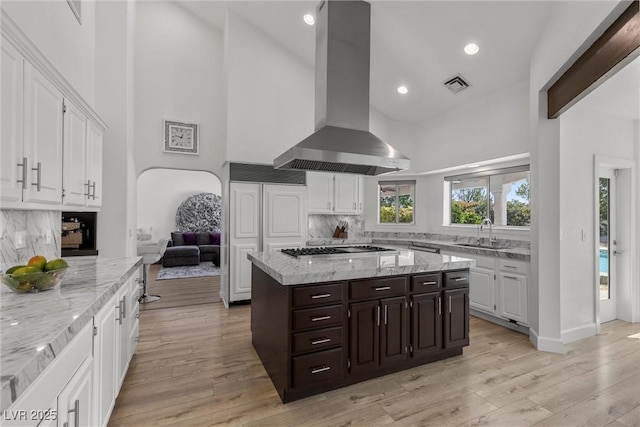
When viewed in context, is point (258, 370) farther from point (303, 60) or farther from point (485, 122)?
point (303, 60)

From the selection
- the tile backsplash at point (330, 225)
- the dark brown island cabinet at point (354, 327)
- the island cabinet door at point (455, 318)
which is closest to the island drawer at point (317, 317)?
the dark brown island cabinet at point (354, 327)

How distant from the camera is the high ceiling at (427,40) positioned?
323cm

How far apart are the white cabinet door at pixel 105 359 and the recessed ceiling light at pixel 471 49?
14.4 ft

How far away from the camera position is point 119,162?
12.1 ft

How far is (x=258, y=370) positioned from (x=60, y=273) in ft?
5.52

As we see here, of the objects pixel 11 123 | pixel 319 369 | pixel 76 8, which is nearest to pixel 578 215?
pixel 319 369

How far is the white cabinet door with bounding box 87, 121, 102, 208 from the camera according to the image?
275 cm

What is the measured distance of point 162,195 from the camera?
29.9ft

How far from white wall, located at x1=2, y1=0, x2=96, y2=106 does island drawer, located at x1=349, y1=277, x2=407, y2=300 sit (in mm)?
2750

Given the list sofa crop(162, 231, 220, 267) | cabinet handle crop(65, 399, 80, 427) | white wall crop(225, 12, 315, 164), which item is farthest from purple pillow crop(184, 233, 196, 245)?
cabinet handle crop(65, 399, 80, 427)

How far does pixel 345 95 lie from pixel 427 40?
5.22ft

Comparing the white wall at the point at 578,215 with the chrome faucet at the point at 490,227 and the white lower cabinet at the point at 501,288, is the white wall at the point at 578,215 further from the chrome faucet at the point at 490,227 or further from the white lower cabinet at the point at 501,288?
the chrome faucet at the point at 490,227

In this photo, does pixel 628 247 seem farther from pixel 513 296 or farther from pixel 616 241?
pixel 513 296

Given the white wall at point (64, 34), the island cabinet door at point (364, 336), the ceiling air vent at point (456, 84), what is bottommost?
the island cabinet door at point (364, 336)
